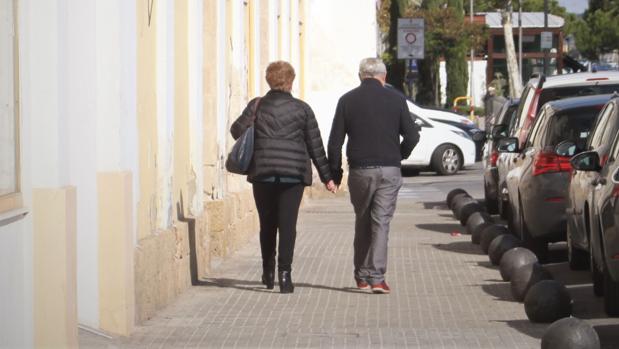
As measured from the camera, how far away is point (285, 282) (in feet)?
42.2

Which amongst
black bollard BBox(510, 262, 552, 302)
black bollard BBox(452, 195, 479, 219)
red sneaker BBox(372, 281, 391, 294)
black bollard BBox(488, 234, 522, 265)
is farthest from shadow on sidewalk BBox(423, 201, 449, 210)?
black bollard BBox(510, 262, 552, 302)

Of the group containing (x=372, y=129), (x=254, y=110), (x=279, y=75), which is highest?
(x=279, y=75)

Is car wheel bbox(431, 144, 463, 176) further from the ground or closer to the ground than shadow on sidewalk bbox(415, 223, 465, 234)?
further from the ground

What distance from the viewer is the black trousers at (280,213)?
41.4ft

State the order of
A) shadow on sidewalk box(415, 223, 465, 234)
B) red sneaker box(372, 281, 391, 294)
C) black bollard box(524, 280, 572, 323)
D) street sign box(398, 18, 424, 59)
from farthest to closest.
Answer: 1. street sign box(398, 18, 424, 59)
2. shadow on sidewalk box(415, 223, 465, 234)
3. red sneaker box(372, 281, 391, 294)
4. black bollard box(524, 280, 572, 323)

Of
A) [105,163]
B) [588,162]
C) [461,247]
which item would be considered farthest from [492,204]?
[105,163]

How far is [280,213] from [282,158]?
433 mm

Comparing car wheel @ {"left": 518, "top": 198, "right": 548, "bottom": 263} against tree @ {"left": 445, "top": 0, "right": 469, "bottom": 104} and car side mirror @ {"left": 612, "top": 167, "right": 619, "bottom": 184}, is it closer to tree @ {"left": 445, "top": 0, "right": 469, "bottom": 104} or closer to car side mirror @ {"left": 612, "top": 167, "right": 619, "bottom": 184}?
car side mirror @ {"left": 612, "top": 167, "right": 619, "bottom": 184}

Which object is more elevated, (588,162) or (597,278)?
(588,162)

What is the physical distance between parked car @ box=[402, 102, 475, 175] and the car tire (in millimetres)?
23415

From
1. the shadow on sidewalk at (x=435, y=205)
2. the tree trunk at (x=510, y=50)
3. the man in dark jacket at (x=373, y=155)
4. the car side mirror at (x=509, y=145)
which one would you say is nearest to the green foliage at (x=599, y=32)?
the tree trunk at (x=510, y=50)

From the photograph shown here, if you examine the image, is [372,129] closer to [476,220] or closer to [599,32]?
[476,220]

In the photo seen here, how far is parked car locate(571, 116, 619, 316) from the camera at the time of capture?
34.3 feet

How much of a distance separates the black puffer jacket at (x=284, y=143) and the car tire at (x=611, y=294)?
8.52 feet
